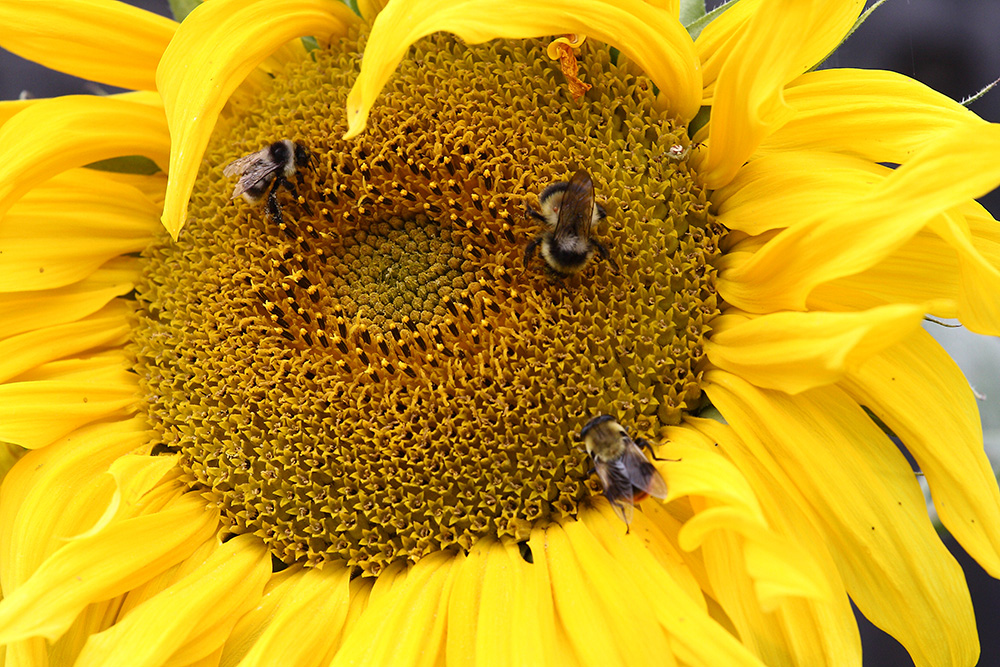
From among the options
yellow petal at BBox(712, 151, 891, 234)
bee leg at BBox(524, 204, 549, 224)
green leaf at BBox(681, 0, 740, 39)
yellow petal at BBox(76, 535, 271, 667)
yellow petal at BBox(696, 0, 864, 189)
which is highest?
green leaf at BBox(681, 0, 740, 39)

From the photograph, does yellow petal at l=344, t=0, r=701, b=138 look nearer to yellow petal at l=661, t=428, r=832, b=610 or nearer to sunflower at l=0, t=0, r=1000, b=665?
sunflower at l=0, t=0, r=1000, b=665

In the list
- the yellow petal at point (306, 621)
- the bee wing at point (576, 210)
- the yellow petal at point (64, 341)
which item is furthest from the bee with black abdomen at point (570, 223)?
the yellow petal at point (64, 341)

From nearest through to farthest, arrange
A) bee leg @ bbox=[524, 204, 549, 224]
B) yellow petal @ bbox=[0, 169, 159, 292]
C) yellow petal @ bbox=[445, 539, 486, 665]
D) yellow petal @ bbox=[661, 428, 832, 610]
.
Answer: yellow petal @ bbox=[661, 428, 832, 610] < yellow petal @ bbox=[445, 539, 486, 665] < bee leg @ bbox=[524, 204, 549, 224] < yellow petal @ bbox=[0, 169, 159, 292]

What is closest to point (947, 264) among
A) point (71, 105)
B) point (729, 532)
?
point (729, 532)

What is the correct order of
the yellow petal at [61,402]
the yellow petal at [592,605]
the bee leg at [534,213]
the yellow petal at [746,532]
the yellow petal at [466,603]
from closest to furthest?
the yellow petal at [746,532]
the yellow petal at [592,605]
the yellow petal at [466,603]
the bee leg at [534,213]
the yellow petal at [61,402]

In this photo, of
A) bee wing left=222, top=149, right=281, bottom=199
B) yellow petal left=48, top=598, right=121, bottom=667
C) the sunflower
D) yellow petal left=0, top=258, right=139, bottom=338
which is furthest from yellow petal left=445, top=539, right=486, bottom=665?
yellow petal left=0, top=258, right=139, bottom=338

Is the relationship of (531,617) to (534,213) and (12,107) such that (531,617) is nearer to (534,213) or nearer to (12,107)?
(534,213)

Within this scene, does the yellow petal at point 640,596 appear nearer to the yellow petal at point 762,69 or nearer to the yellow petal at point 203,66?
the yellow petal at point 762,69

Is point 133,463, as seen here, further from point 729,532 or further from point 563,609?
point 729,532
